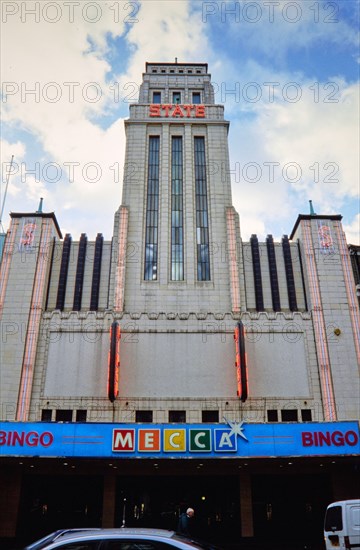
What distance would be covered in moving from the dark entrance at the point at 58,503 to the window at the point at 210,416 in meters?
7.49

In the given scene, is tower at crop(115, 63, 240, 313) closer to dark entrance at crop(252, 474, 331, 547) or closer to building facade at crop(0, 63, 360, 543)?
building facade at crop(0, 63, 360, 543)

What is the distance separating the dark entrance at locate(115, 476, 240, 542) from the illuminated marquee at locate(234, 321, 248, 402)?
5.43m

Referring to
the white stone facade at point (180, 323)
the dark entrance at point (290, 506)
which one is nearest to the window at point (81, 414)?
the white stone facade at point (180, 323)

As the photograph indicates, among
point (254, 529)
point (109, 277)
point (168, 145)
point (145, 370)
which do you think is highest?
point (168, 145)

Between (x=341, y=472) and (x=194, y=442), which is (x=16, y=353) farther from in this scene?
(x=341, y=472)

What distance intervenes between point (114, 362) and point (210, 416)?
7255 mm

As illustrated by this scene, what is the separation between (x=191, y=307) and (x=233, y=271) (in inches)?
169

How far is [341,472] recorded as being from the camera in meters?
28.0

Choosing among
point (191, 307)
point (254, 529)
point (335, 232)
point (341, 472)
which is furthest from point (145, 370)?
point (335, 232)

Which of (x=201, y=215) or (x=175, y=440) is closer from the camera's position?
(x=175, y=440)

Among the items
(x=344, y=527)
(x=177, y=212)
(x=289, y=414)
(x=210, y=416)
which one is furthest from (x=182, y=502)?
(x=177, y=212)

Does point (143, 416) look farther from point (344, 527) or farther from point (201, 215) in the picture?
point (344, 527)

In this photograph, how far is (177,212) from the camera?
36.3m

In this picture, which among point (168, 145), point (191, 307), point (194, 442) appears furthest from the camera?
point (168, 145)
